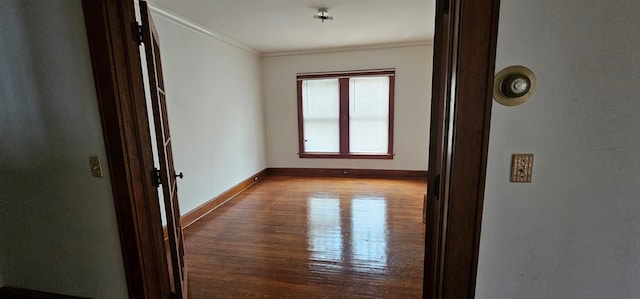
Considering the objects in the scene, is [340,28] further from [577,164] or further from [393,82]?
[577,164]

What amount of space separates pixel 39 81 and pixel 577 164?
2346 mm

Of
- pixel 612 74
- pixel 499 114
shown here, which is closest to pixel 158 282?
pixel 499 114

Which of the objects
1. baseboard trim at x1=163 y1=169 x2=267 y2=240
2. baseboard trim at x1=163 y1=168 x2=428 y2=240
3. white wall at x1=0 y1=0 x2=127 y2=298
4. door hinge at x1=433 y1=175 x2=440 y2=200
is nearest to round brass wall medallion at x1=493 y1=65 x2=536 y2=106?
door hinge at x1=433 y1=175 x2=440 y2=200

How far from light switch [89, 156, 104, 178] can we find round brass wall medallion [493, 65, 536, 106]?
1778 mm

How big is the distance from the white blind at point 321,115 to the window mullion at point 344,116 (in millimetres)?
65

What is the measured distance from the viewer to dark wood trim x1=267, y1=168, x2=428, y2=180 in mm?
4996

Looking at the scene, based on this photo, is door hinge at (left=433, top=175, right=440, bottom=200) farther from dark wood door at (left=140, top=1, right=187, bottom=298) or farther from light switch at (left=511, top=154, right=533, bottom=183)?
dark wood door at (left=140, top=1, right=187, bottom=298)

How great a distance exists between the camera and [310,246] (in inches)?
105

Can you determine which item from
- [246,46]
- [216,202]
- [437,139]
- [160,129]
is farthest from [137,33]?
[246,46]

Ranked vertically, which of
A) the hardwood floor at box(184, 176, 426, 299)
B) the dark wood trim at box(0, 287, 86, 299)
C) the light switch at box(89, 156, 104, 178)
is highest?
the light switch at box(89, 156, 104, 178)

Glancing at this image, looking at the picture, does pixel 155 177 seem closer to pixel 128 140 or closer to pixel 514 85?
pixel 128 140

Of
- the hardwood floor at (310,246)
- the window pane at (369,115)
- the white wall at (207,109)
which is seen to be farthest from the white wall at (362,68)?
the hardwood floor at (310,246)

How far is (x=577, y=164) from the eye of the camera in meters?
0.95

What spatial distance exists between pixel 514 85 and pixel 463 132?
0.70ft
